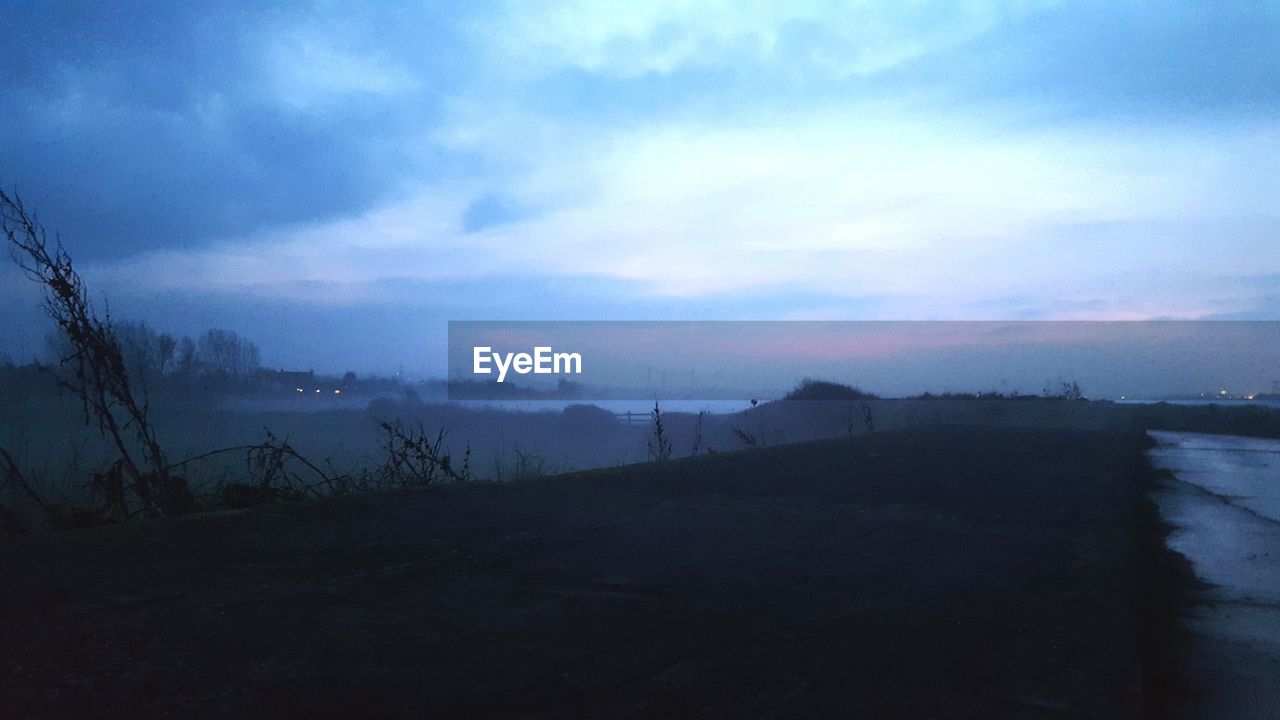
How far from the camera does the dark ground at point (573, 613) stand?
7.70ft

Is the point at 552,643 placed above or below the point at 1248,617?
above

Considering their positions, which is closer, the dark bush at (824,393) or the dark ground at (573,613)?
the dark ground at (573,613)

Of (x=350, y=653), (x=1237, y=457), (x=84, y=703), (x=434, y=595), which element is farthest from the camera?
(x=1237, y=457)

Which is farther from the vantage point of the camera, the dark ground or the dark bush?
the dark bush

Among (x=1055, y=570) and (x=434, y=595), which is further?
(x=1055, y=570)

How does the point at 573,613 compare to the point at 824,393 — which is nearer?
the point at 573,613

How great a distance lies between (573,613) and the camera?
10.2ft

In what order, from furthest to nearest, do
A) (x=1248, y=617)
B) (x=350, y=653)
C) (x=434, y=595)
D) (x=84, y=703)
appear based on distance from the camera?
(x=1248, y=617) < (x=434, y=595) < (x=350, y=653) < (x=84, y=703)

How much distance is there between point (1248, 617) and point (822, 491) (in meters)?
3.01

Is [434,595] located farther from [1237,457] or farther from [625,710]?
[1237,457]

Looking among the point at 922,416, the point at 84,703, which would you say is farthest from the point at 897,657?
the point at 922,416

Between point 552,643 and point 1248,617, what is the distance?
334cm

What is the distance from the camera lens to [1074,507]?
6273mm

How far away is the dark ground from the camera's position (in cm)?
235
